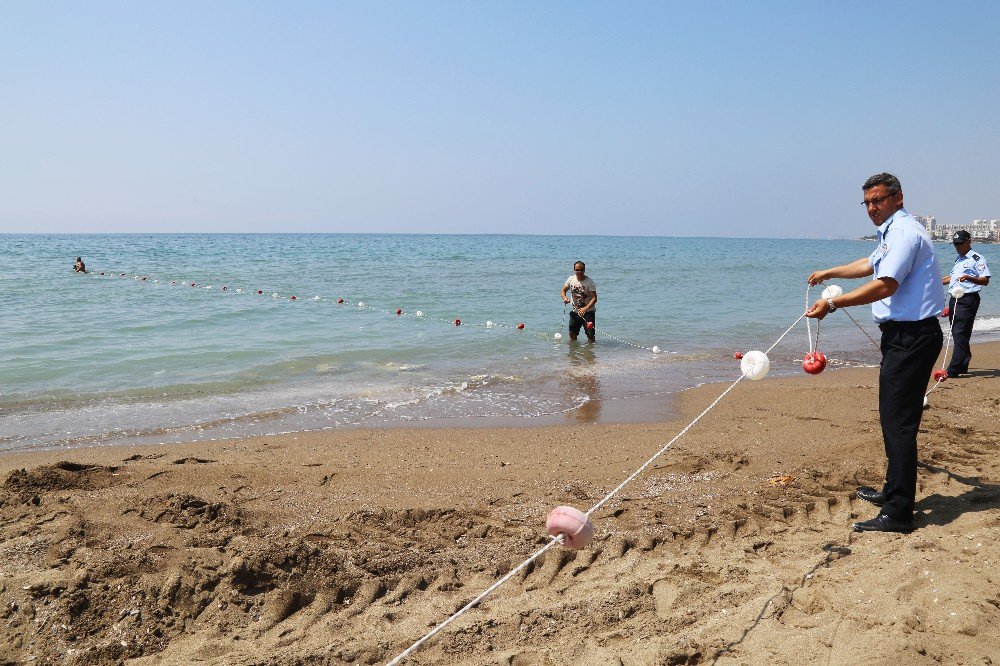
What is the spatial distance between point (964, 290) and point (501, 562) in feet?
25.9

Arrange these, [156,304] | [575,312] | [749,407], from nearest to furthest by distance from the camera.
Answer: [749,407] → [575,312] → [156,304]

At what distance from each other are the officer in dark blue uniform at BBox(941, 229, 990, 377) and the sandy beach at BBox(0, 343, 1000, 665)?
3.67 metres

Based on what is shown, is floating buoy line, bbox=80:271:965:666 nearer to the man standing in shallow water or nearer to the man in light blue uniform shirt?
the man standing in shallow water

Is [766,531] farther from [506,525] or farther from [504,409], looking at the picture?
[504,409]

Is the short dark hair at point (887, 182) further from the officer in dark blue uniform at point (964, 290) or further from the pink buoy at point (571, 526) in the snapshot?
the officer in dark blue uniform at point (964, 290)

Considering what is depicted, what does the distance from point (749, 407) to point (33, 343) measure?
11.9 meters

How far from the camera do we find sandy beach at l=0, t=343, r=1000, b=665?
2.99 m

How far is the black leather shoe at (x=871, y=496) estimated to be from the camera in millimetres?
4371

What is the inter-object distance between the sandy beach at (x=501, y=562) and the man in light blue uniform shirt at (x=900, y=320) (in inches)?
12.0

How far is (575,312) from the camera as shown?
42.8 ft

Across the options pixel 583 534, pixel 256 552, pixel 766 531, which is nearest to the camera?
pixel 583 534

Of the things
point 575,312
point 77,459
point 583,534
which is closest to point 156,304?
point 575,312

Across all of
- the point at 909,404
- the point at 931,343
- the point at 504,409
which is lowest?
the point at 504,409

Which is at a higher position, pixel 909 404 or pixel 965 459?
pixel 909 404
